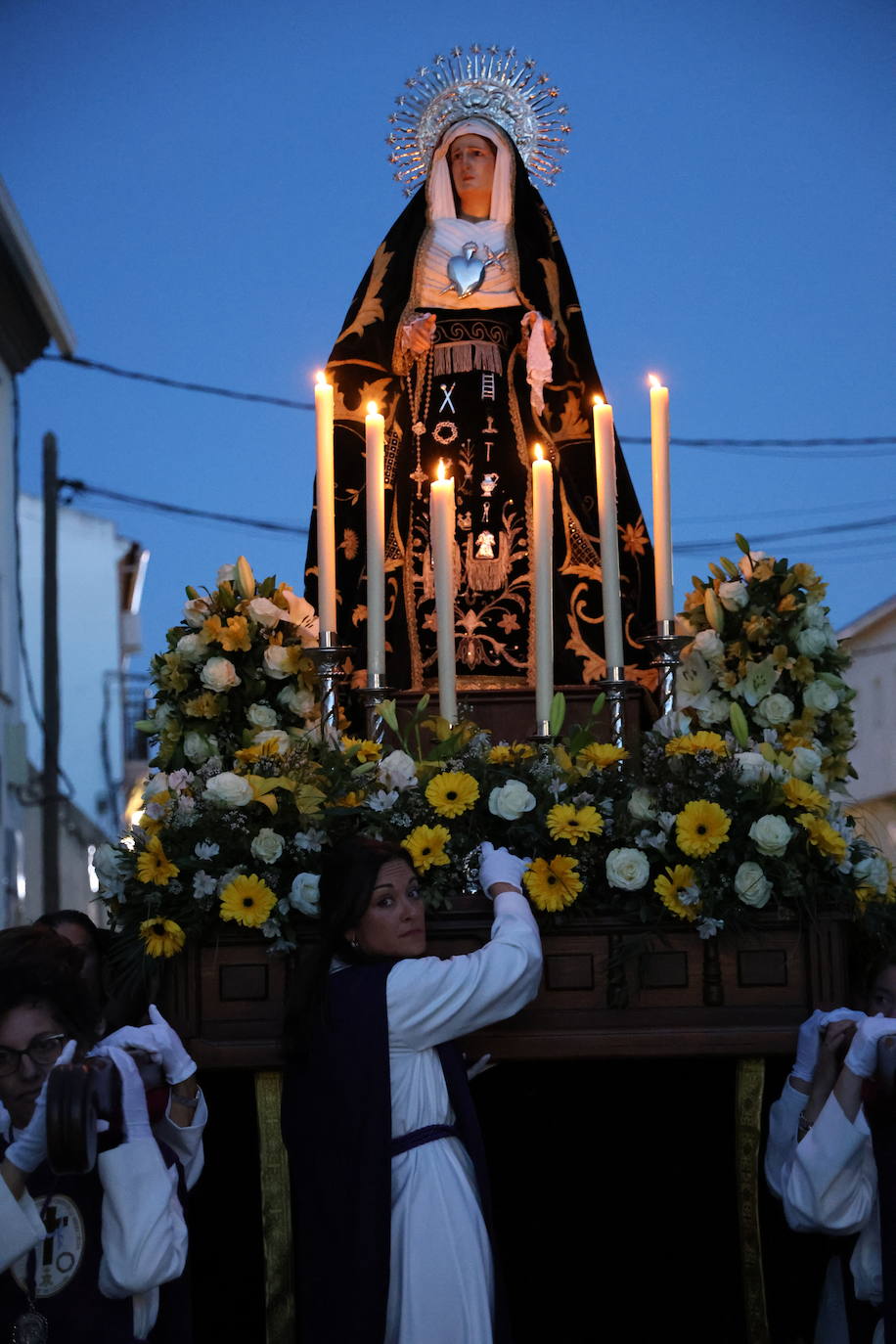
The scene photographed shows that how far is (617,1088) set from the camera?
15.6ft

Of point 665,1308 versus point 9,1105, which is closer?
point 9,1105

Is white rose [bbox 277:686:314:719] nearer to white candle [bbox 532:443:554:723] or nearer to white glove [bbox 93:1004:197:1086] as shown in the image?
white candle [bbox 532:443:554:723]

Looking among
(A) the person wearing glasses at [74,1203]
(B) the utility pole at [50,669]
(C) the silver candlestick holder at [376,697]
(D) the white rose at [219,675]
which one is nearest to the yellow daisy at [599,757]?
(C) the silver candlestick holder at [376,697]

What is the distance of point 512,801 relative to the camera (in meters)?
3.93

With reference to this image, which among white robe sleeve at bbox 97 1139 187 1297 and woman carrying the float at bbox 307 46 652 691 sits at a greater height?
woman carrying the float at bbox 307 46 652 691

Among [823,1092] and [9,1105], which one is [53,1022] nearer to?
[9,1105]

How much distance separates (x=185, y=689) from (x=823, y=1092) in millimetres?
1917

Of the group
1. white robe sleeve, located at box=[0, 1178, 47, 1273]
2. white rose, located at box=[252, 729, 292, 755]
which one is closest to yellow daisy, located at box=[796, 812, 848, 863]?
white rose, located at box=[252, 729, 292, 755]

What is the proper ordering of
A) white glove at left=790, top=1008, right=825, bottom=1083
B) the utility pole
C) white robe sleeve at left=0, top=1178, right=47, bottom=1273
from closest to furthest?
1. white robe sleeve at left=0, top=1178, right=47, bottom=1273
2. white glove at left=790, top=1008, right=825, bottom=1083
3. the utility pole

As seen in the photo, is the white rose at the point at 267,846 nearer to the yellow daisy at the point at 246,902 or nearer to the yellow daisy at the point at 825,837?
the yellow daisy at the point at 246,902

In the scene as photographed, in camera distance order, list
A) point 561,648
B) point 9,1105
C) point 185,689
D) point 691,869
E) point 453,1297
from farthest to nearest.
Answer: point 561,648 → point 185,689 → point 691,869 → point 453,1297 → point 9,1105

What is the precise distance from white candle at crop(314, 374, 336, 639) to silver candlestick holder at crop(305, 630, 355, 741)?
29 millimetres

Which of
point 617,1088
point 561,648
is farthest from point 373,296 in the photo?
point 617,1088

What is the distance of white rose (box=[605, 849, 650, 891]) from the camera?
3851 millimetres
